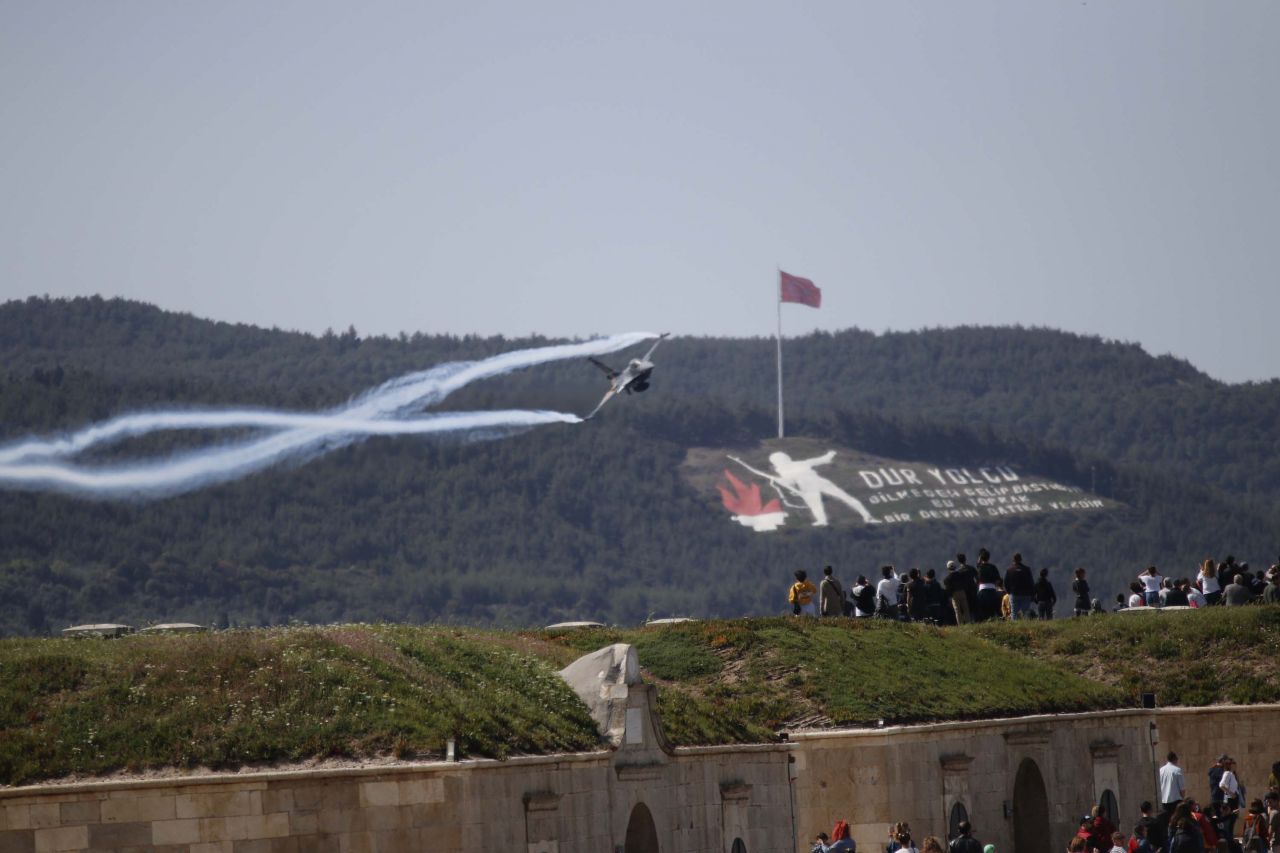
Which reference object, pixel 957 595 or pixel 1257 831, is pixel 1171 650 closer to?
pixel 957 595

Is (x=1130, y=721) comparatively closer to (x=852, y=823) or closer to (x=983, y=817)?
(x=983, y=817)

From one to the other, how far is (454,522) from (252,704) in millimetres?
134991

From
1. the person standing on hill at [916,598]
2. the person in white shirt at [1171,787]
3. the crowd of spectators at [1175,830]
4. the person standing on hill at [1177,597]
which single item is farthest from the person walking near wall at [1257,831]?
the person standing on hill at [1177,597]

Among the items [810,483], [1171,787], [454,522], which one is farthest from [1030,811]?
[810,483]

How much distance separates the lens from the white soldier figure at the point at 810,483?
17662 cm

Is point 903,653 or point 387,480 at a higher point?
point 387,480

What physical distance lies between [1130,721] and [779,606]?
110 meters

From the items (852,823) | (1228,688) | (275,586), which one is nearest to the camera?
(852,823)

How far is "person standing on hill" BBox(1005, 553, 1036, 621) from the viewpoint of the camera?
5728 centimetres

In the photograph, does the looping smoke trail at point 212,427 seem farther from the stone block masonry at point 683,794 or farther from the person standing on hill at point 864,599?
the stone block masonry at point 683,794

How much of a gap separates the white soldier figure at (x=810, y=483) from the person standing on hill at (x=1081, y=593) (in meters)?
111

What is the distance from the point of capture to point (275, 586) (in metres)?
144

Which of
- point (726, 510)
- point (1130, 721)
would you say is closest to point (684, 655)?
point (1130, 721)

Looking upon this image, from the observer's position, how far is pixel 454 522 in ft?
554
